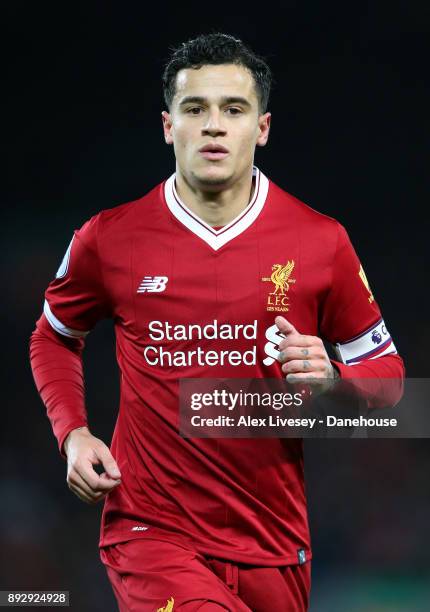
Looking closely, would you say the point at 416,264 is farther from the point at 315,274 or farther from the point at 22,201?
the point at 315,274

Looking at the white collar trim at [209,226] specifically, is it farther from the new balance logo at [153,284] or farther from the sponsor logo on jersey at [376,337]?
the sponsor logo on jersey at [376,337]

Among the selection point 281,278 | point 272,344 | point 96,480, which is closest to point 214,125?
point 281,278

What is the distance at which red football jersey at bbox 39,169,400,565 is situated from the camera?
9.91 ft

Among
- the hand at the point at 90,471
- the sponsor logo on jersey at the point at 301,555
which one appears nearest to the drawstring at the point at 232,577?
the sponsor logo on jersey at the point at 301,555

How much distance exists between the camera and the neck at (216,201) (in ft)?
10.4

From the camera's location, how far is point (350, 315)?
3172 millimetres

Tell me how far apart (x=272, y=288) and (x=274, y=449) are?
1.40ft

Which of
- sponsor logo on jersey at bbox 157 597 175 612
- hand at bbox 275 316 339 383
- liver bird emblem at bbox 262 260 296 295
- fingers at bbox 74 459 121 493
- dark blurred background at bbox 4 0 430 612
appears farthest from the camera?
dark blurred background at bbox 4 0 430 612

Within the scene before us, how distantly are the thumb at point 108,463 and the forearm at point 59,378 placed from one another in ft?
0.62

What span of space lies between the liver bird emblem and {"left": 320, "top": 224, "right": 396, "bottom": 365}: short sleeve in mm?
120

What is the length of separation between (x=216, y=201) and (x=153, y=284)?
290mm

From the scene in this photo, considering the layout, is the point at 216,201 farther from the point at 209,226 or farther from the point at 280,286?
the point at 280,286

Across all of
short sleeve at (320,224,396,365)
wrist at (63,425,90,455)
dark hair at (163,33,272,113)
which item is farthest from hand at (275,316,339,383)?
dark hair at (163,33,272,113)

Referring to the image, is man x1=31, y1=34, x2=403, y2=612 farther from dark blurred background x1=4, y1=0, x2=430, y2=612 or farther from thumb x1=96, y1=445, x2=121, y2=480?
dark blurred background x1=4, y1=0, x2=430, y2=612
